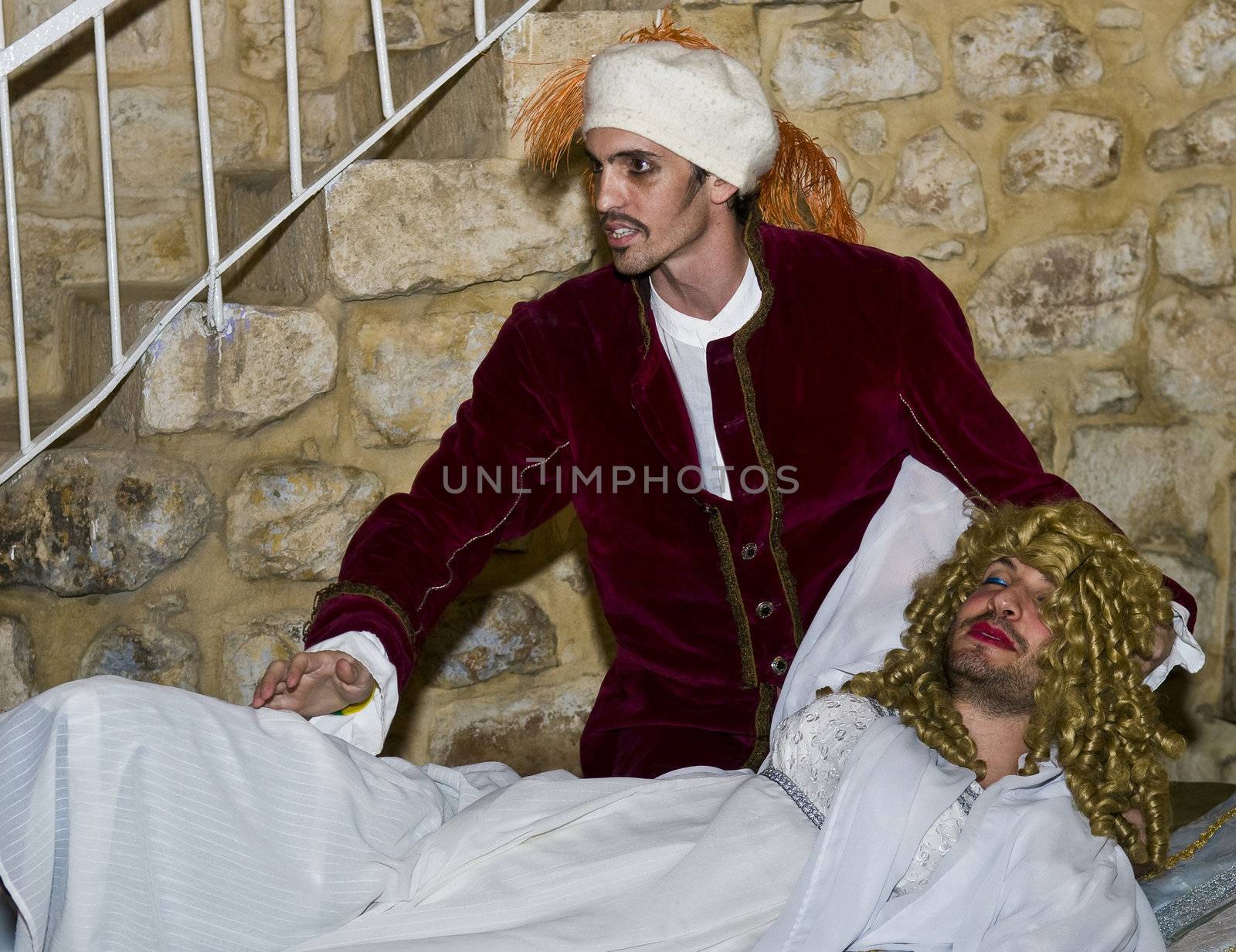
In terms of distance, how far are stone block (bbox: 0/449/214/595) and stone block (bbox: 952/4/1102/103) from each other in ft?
4.86

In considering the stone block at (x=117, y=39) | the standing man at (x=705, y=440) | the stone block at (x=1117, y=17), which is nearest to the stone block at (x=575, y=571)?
the standing man at (x=705, y=440)

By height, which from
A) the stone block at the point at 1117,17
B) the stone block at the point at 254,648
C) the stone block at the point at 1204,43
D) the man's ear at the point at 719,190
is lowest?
the stone block at the point at 254,648

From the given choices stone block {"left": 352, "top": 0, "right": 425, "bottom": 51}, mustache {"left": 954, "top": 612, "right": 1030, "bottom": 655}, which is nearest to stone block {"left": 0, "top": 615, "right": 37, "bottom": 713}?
stone block {"left": 352, "top": 0, "right": 425, "bottom": 51}

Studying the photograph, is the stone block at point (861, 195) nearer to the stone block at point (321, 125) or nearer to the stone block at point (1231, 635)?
the stone block at point (1231, 635)

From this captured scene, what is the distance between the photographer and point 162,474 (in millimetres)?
2369

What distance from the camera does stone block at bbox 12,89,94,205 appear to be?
2.76m

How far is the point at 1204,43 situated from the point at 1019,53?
1.10ft

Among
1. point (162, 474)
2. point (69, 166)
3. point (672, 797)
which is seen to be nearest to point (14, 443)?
point (162, 474)

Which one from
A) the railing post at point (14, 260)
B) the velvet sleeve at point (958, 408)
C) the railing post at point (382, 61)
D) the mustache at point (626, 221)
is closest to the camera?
the mustache at point (626, 221)

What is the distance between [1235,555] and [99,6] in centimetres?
212

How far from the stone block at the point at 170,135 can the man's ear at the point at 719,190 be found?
1161mm

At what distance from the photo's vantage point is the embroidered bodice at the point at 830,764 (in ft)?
6.22

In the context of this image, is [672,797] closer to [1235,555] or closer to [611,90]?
[611,90]

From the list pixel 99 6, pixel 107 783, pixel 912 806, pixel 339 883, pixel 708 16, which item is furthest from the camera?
pixel 708 16
